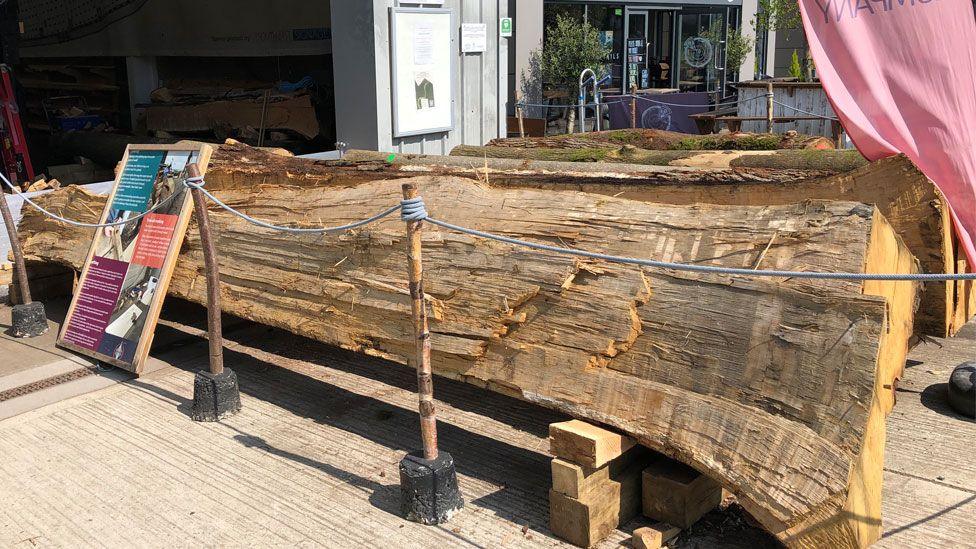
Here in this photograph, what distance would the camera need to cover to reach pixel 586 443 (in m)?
3.62

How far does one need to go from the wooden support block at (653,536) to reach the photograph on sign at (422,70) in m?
8.67

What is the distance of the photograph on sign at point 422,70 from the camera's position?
1138 centimetres

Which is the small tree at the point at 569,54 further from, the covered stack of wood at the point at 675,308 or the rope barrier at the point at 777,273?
the rope barrier at the point at 777,273

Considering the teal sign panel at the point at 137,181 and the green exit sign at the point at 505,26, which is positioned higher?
the green exit sign at the point at 505,26

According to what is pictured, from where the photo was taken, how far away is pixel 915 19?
4.74m

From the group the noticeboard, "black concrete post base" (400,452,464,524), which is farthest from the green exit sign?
"black concrete post base" (400,452,464,524)

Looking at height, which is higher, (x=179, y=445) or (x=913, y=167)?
(x=913, y=167)

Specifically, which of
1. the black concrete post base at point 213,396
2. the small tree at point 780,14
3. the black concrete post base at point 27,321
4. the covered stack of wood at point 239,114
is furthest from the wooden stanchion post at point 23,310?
the small tree at point 780,14

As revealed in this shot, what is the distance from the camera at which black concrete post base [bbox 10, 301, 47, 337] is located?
7016mm

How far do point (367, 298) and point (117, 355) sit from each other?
2.28 metres

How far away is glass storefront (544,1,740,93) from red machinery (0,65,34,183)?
10.5 m

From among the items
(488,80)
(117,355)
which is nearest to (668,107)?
(488,80)

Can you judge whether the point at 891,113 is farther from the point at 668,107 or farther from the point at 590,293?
the point at 668,107

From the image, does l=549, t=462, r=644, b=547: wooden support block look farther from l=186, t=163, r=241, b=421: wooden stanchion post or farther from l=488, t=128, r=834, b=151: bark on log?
l=488, t=128, r=834, b=151: bark on log
